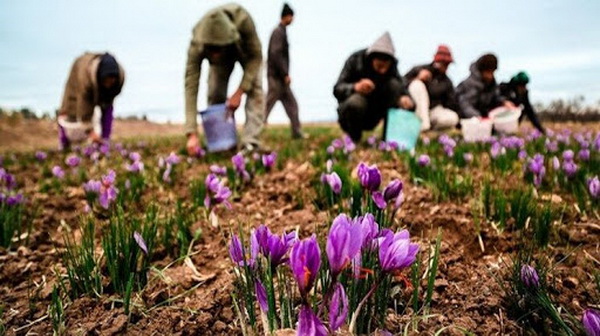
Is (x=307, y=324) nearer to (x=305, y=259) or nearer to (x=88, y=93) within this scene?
(x=305, y=259)

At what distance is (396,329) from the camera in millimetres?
1144

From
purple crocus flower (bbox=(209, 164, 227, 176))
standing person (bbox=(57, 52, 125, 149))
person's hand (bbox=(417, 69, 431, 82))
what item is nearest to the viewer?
purple crocus flower (bbox=(209, 164, 227, 176))

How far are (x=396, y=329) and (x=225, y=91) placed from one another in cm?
471

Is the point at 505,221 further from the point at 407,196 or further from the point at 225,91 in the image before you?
Result: the point at 225,91

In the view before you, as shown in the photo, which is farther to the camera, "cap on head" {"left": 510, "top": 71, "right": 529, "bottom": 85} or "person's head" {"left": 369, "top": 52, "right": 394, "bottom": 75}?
"cap on head" {"left": 510, "top": 71, "right": 529, "bottom": 85}

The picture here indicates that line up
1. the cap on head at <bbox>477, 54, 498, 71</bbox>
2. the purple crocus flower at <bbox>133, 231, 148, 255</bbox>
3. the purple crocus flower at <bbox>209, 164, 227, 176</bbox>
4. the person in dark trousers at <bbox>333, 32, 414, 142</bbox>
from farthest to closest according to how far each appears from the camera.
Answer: the cap on head at <bbox>477, 54, 498, 71</bbox>, the person in dark trousers at <bbox>333, 32, 414, 142</bbox>, the purple crocus flower at <bbox>209, 164, 227, 176</bbox>, the purple crocus flower at <bbox>133, 231, 148, 255</bbox>

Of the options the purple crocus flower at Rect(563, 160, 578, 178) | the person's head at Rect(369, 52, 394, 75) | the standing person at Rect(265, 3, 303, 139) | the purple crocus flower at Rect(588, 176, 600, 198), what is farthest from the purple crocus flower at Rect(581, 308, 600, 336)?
the standing person at Rect(265, 3, 303, 139)

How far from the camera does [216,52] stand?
16.5 ft

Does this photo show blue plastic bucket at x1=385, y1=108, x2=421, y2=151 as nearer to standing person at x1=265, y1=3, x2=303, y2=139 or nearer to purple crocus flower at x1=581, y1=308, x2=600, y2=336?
standing person at x1=265, y1=3, x2=303, y2=139

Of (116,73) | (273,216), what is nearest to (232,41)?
(116,73)

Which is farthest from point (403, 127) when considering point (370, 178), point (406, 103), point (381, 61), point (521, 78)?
point (370, 178)

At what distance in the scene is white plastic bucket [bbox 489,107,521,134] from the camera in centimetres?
607

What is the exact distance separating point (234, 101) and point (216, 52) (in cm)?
60

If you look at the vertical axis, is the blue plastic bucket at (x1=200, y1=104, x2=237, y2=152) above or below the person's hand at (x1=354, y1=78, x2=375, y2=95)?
below
